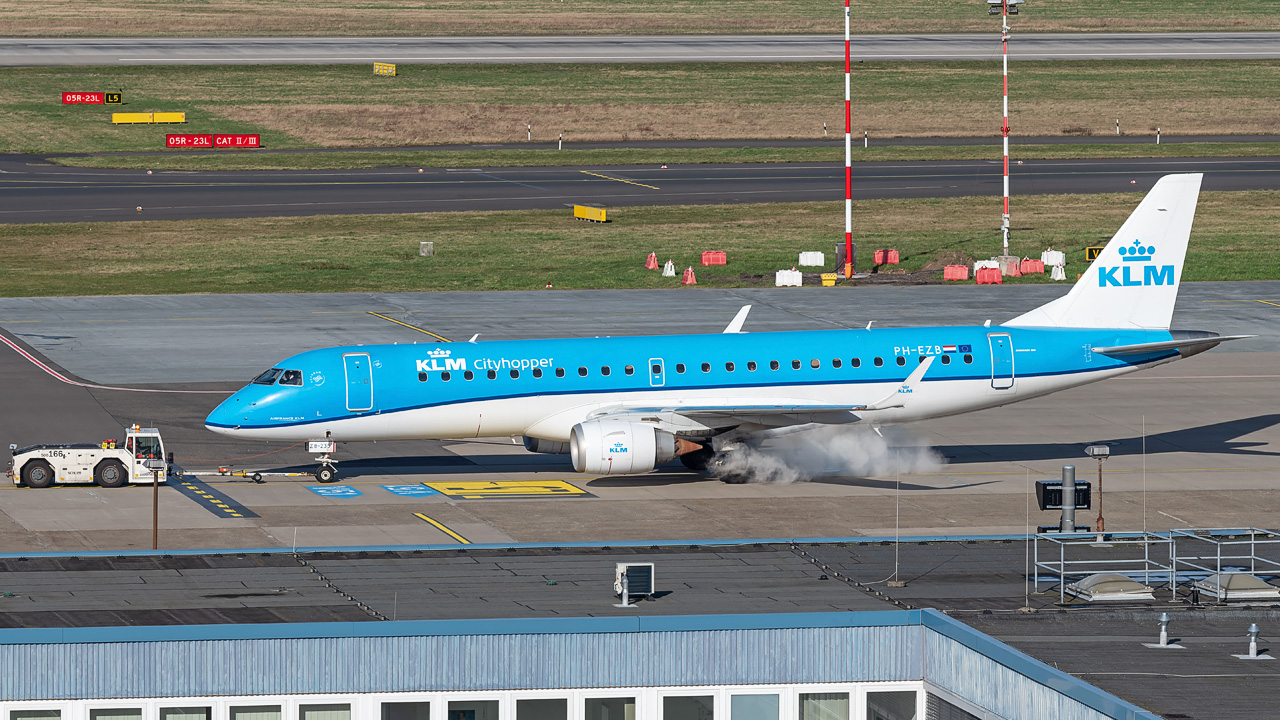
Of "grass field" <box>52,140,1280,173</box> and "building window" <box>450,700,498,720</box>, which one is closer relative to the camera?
"building window" <box>450,700,498,720</box>

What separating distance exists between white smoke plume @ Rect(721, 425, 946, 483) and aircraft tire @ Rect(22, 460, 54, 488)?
725 inches

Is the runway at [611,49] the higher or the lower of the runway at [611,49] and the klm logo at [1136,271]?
the higher

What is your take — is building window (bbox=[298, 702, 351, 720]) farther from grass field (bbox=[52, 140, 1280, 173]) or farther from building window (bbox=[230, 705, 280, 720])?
grass field (bbox=[52, 140, 1280, 173])

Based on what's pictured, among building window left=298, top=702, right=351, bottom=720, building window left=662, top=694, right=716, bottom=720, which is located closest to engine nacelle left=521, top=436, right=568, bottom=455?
building window left=662, top=694, right=716, bottom=720

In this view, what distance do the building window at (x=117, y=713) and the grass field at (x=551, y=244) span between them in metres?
61.0

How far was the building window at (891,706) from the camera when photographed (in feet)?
86.7

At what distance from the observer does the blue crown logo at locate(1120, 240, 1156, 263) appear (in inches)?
2040

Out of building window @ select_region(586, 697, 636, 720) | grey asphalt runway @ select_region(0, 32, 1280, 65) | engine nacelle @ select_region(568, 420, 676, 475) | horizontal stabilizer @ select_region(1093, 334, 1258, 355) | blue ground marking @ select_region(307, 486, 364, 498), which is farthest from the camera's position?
grey asphalt runway @ select_region(0, 32, 1280, 65)

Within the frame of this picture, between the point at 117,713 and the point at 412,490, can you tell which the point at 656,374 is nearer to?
the point at 412,490

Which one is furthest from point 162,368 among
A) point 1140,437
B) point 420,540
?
point 1140,437

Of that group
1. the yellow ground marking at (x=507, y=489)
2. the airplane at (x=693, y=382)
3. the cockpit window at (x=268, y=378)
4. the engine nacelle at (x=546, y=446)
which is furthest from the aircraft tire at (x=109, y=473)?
the engine nacelle at (x=546, y=446)

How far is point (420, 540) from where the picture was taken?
41.8 meters

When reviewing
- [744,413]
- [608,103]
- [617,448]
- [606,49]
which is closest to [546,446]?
[617,448]

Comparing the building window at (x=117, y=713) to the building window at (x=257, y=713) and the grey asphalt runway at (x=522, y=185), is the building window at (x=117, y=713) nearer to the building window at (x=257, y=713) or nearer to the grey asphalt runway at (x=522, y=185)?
the building window at (x=257, y=713)
